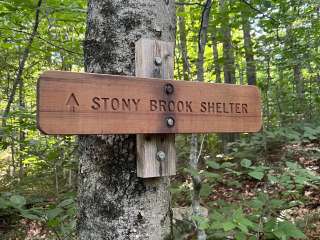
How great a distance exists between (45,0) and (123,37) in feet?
9.51

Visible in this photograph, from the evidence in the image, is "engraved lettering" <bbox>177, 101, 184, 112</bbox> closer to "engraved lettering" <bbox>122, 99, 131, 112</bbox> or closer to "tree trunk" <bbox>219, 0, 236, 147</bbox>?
"engraved lettering" <bbox>122, 99, 131, 112</bbox>

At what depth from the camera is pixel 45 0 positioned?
13.1 feet

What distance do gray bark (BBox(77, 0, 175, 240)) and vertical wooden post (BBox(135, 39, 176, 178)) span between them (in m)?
0.07

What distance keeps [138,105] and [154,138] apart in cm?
21

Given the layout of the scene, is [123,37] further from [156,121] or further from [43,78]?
[43,78]

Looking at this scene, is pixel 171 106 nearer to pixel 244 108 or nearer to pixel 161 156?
pixel 161 156

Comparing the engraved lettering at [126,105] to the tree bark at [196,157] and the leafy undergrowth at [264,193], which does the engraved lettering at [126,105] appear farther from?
the tree bark at [196,157]

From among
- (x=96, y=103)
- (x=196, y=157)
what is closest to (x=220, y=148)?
(x=196, y=157)

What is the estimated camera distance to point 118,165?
147 centimetres

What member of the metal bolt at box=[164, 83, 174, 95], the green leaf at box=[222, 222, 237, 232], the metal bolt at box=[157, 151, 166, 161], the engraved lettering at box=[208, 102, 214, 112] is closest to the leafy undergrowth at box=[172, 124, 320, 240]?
the green leaf at box=[222, 222, 237, 232]

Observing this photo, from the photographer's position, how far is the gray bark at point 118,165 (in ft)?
4.81

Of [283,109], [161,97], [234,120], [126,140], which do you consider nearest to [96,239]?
[126,140]

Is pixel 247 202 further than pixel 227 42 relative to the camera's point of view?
No

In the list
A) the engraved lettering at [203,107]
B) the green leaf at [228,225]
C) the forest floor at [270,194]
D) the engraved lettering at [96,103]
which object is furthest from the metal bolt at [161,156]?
the forest floor at [270,194]
